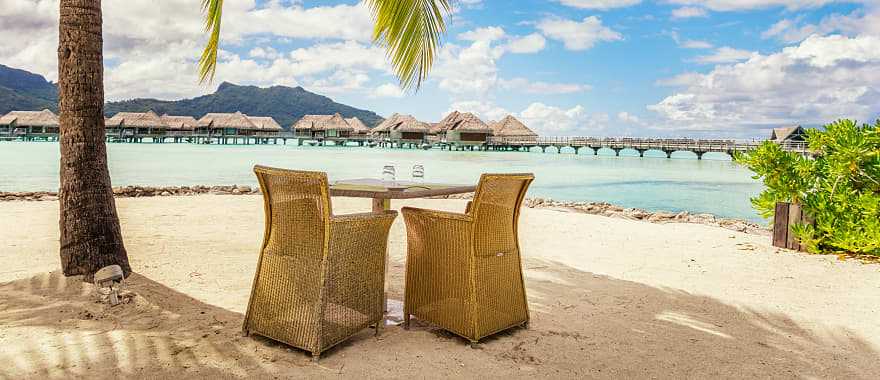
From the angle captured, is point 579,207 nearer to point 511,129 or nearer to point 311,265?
point 311,265

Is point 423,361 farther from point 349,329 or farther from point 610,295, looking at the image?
point 610,295

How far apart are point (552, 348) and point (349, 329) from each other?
0.90 m

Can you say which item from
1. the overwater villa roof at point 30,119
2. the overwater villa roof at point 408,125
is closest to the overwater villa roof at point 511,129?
the overwater villa roof at point 408,125

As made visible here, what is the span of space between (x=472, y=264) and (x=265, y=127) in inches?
2194

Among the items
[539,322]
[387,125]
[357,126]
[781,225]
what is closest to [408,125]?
[387,125]

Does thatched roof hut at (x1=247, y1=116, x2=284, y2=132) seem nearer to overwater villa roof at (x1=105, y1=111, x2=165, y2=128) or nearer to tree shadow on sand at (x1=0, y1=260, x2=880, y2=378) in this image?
overwater villa roof at (x1=105, y1=111, x2=165, y2=128)

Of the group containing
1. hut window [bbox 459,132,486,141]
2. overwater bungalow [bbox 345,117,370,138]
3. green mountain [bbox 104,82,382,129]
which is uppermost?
green mountain [bbox 104,82,382,129]

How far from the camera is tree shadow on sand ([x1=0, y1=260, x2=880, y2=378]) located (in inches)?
85.7

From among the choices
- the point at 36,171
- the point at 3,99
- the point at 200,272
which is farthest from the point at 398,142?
the point at 3,99

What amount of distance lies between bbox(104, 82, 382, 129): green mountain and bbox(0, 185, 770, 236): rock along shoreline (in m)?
107

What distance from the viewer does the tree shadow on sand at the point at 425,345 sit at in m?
2.18

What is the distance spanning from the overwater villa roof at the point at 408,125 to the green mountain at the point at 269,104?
66.4m

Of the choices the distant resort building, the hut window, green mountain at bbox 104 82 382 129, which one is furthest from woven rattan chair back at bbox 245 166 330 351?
green mountain at bbox 104 82 382 129

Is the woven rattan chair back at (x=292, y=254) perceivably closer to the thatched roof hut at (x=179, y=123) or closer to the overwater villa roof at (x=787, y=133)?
the overwater villa roof at (x=787, y=133)
